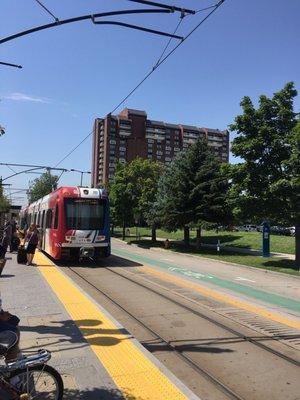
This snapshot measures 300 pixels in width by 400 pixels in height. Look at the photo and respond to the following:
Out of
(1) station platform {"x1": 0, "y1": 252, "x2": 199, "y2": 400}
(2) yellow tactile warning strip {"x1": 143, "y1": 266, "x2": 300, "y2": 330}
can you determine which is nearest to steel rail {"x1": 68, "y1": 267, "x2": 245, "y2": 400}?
(1) station platform {"x1": 0, "y1": 252, "x2": 199, "y2": 400}

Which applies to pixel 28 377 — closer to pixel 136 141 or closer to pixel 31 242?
pixel 31 242

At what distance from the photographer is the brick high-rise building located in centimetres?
10419

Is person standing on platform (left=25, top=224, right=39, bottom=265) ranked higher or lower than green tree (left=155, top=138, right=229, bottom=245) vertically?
lower

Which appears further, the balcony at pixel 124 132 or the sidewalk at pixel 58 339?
the balcony at pixel 124 132

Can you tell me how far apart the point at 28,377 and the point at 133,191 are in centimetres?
4511

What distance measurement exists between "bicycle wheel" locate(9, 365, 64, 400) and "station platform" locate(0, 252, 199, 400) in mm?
577

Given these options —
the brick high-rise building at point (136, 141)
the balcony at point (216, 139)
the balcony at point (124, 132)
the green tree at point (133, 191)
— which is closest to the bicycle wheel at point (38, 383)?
the green tree at point (133, 191)

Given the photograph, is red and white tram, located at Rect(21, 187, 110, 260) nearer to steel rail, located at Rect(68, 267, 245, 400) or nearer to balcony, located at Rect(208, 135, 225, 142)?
steel rail, located at Rect(68, 267, 245, 400)

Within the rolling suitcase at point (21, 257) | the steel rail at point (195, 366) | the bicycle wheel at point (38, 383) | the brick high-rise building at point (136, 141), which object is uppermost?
the brick high-rise building at point (136, 141)

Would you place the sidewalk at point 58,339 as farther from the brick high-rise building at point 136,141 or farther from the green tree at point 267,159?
the brick high-rise building at point 136,141

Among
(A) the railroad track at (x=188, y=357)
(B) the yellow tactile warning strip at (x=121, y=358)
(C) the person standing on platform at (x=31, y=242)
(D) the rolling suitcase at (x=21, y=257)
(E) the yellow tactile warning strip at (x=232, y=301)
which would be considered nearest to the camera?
(B) the yellow tactile warning strip at (x=121, y=358)

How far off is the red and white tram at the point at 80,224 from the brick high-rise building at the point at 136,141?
67835 mm

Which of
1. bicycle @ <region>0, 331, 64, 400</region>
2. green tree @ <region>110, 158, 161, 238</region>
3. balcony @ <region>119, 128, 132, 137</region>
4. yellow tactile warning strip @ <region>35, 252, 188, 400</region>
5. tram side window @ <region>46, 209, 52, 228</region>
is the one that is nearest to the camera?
bicycle @ <region>0, 331, 64, 400</region>

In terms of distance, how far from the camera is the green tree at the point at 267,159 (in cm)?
2256
